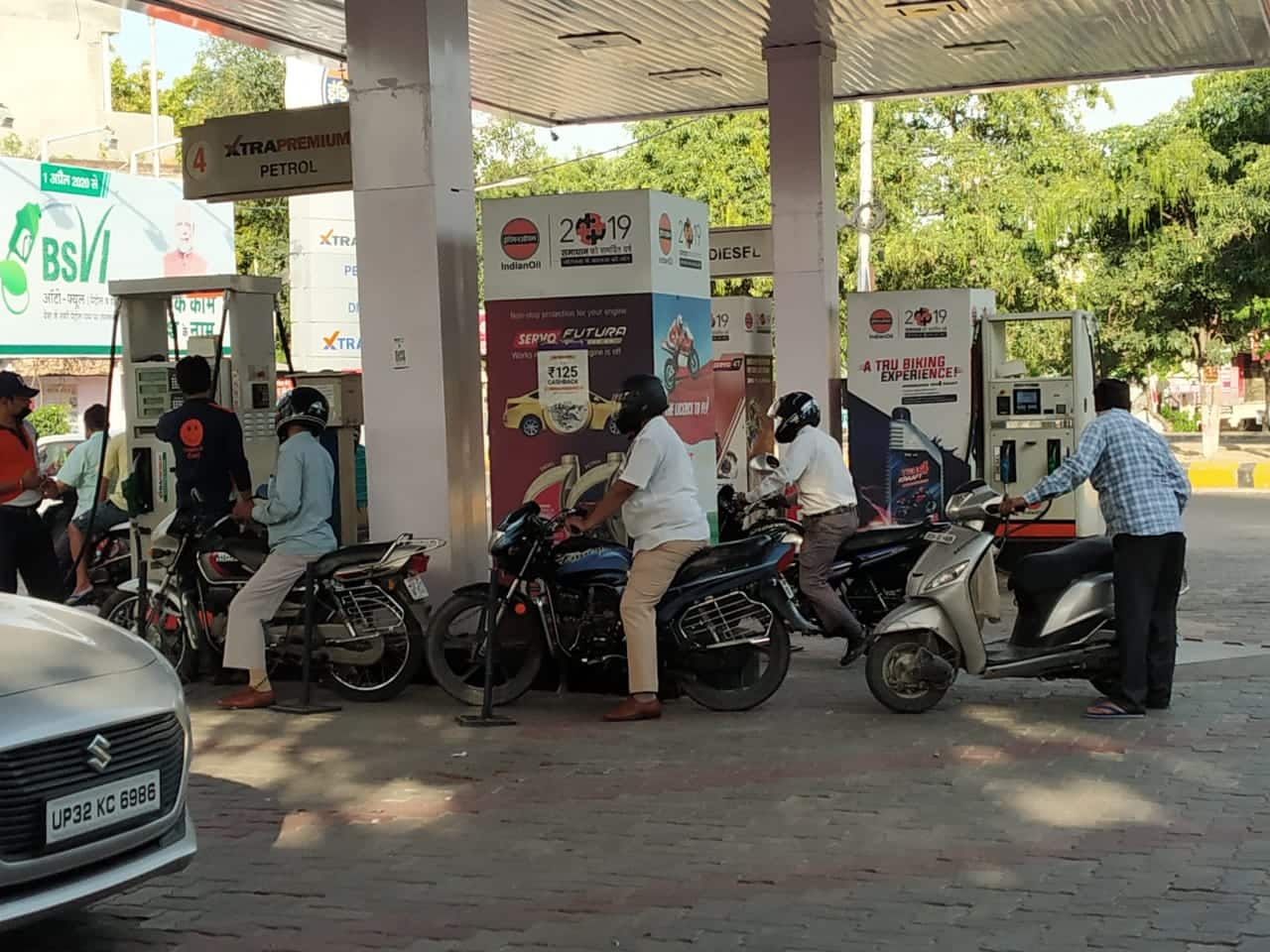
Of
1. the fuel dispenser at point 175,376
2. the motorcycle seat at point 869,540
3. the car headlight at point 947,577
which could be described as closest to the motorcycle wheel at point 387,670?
the fuel dispenser at point 175,376

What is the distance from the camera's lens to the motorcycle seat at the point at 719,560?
811 cm

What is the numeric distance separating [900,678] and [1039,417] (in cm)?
551

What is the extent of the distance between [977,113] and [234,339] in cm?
1930

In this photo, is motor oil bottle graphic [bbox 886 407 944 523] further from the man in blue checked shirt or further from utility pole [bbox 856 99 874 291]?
utility pole [bbox 856 99 874 291]

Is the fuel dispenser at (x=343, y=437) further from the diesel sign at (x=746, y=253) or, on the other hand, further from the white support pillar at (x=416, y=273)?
the diesel sign at (x=746, y=253)

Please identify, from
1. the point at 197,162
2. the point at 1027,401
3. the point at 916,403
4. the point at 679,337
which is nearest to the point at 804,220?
the point at 916,403

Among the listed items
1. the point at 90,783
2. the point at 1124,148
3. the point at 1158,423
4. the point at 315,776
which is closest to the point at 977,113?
the point at 1124,148

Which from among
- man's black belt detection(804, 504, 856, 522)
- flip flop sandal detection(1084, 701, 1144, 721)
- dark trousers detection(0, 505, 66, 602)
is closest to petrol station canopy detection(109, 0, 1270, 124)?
dark trousers detection(0, 505, 66, 602)

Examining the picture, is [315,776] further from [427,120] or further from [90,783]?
[427,120]

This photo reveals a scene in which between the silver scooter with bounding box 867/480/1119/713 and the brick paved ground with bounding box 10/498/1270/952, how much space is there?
0.23m

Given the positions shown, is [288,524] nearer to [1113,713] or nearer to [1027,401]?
[1113,713]

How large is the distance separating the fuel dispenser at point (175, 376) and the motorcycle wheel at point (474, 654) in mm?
2315

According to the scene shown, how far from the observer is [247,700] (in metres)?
8.60

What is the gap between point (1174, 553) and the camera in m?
7.76
